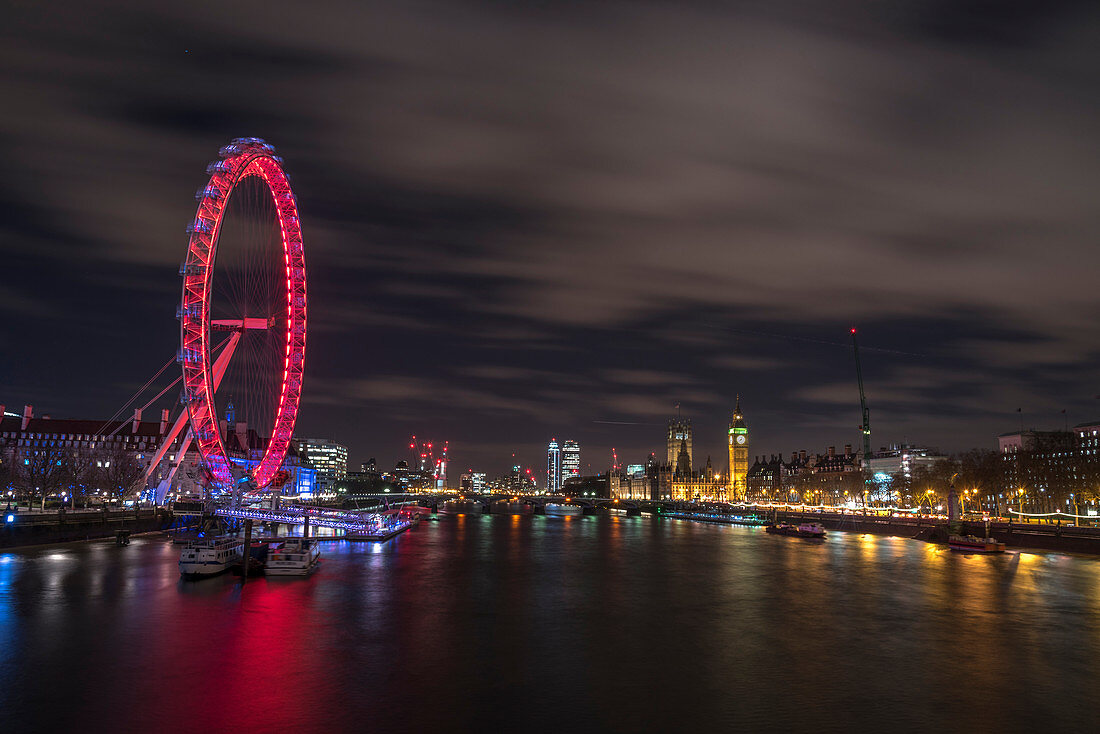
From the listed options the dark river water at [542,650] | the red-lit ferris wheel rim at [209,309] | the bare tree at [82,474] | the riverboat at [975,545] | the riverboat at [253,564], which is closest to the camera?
the dark river water at [542,650]

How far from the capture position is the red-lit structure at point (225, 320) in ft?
219

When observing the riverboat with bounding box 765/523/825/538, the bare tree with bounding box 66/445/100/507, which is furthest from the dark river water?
the bare tree with bounding box 66/445/100/507

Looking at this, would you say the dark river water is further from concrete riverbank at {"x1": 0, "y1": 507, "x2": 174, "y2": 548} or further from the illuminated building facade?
the illuminated building facade

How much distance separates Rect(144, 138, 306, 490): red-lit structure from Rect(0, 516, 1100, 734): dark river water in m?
12.4

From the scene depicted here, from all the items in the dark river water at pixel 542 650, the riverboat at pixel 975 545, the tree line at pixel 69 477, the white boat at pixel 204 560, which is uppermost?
the tree line at pixel 69 477

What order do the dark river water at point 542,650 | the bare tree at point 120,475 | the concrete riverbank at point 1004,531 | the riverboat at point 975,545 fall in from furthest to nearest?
the bare tree at point 120,475, the riverboat at point 975,545, the concrete riverbank at point 1004,531, the dark river water at point 542,650

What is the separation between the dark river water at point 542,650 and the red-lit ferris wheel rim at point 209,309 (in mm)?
12920

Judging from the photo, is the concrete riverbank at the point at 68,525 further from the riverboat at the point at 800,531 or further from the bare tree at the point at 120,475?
the riverboat at the point at 800,531

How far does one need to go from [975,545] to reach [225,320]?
79.4 metres

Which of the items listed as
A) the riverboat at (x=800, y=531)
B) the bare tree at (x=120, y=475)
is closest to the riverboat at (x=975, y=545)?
the riverboat at (x=800, y=531)

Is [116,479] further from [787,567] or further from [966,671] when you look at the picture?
[966,671]

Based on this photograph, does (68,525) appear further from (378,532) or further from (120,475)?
(120,475)

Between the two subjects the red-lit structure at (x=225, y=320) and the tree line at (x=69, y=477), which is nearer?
the red-lit structure at (x=225, y=320)

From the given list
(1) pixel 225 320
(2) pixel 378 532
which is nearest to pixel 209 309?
(1) pixel 225 320
